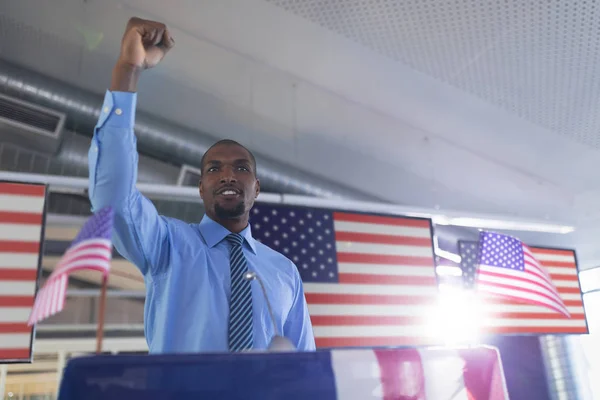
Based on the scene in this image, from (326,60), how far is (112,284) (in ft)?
14.0

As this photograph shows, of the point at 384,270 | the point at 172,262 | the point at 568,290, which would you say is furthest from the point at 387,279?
the point at 172,262

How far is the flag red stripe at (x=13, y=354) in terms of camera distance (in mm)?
2666

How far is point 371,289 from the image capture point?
3.41 meters

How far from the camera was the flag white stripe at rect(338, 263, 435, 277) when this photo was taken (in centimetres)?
339

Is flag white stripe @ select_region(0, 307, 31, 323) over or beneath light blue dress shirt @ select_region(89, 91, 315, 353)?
over

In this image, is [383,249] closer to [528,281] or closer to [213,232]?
[528,281]

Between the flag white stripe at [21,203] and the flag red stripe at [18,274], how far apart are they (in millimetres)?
309

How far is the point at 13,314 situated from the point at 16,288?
13cm

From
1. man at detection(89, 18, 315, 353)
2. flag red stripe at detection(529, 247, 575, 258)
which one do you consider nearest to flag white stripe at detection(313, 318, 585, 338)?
flag red stripe at detection(529, 247, 575, 258)

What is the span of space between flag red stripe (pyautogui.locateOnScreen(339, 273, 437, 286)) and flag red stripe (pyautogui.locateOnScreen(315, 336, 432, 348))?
1.09 feet

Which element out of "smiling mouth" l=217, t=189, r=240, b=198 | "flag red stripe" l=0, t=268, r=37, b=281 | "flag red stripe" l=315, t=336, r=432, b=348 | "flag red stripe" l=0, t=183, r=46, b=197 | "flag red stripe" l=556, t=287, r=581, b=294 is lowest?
"flag red stripe" l=315, t=336, r=432, b=348

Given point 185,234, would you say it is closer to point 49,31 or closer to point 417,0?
point 417,0

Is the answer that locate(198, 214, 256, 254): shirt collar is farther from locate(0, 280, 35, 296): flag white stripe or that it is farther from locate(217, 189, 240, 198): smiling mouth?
locate(0, 280, 35, 296): flag white stripe

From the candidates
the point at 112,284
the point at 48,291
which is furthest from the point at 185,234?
the point at 112,284
